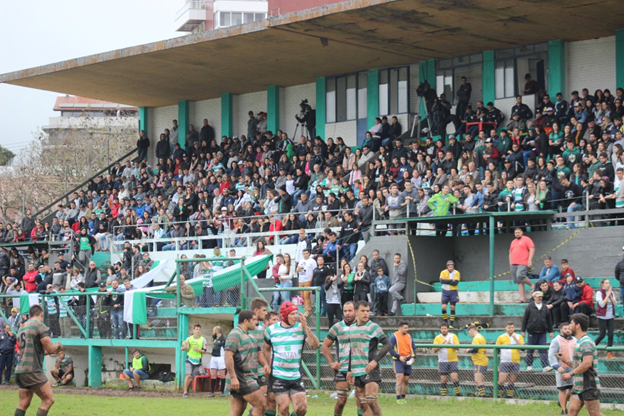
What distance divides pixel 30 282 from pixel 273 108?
1191 centimetres

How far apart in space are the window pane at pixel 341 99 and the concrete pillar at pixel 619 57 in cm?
1040

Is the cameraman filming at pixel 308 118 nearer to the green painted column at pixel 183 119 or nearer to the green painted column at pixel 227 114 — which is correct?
the green painted column at pixel 227 114

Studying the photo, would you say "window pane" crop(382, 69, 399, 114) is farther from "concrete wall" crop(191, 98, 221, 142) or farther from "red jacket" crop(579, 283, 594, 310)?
"red jacket" crop(579, 283, 594, 310)

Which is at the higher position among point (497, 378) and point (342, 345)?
point (342, 345)

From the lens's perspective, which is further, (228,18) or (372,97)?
(228,18)

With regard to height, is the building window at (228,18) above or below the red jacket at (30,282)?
above

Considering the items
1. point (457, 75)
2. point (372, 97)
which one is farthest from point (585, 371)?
point (372, 97)

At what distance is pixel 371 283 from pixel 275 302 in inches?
93.4

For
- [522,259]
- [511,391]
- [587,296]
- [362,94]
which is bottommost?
[511,391]

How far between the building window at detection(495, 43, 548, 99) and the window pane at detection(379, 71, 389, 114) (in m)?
4.54

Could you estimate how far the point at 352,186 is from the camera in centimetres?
2773

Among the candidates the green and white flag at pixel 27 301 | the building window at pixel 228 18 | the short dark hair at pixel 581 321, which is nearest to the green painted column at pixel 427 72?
the green and white flag at pixel 27 301

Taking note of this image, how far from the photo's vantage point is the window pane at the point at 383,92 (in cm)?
3294

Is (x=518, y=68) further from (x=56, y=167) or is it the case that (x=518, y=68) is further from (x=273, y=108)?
(x=56, y=167)
